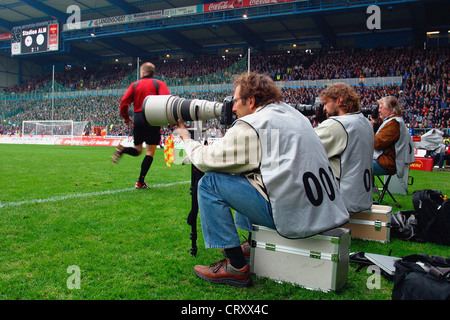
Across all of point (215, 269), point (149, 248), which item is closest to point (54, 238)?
point (149, 248)

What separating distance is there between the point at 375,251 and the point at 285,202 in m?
1.42

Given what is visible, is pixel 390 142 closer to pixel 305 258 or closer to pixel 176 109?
pixel 305 258

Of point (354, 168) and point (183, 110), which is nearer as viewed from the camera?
point (183, 110)

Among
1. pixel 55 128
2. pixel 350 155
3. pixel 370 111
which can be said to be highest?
pixel 55 128

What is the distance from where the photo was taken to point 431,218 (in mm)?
3098

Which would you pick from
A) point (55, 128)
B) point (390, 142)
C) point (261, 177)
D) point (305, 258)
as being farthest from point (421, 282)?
point (55, 128)

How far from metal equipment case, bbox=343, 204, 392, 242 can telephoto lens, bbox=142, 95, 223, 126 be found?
5.77 ft

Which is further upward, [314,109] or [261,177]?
[314,109]

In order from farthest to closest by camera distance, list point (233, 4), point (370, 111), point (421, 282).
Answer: point (233, 4), point (370, 111), point (421, 282)

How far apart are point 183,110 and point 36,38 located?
103ft

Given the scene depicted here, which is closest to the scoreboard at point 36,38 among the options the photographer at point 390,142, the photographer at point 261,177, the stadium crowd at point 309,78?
the stadium crowd at point 309,78
